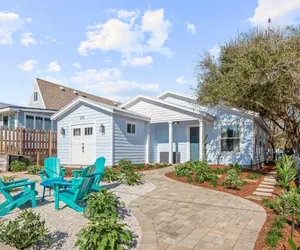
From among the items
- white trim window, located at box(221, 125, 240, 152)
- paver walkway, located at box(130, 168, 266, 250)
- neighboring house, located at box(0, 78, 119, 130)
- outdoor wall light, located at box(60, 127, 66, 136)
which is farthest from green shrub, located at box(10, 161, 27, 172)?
white trim window, located at box(221, 125, 240, 152)

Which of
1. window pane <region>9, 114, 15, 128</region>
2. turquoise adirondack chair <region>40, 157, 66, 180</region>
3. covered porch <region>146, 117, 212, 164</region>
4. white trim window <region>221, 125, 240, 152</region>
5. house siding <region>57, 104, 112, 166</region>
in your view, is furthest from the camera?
window pane <region>9, 114, 15, 128</region>

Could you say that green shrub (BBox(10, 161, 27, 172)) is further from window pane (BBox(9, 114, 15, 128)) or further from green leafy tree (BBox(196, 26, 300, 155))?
green leafy tree (BBox(196, 26, 300, 155))

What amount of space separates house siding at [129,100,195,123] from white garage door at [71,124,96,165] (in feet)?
11.6

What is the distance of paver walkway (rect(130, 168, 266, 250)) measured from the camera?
3.26 metres

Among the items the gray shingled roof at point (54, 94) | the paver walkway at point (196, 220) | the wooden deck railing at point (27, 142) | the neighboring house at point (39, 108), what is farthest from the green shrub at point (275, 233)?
the gray shingled roof at point (54, 94)

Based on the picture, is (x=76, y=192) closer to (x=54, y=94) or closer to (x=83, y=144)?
(x=83, y=144)

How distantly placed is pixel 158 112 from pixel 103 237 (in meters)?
11.0

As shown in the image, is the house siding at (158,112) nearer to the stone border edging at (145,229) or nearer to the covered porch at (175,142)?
the covered porch at (175,142)

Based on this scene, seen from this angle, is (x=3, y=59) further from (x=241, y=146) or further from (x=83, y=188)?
(x=241, y=146)

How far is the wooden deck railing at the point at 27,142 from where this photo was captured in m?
12.5

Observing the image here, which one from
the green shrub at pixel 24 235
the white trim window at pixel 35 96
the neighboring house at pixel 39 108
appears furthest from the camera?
the white trim window at pixel 35 96

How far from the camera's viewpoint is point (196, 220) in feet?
13.7

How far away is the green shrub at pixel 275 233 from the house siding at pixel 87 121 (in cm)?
820

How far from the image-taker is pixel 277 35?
10.6 metres
